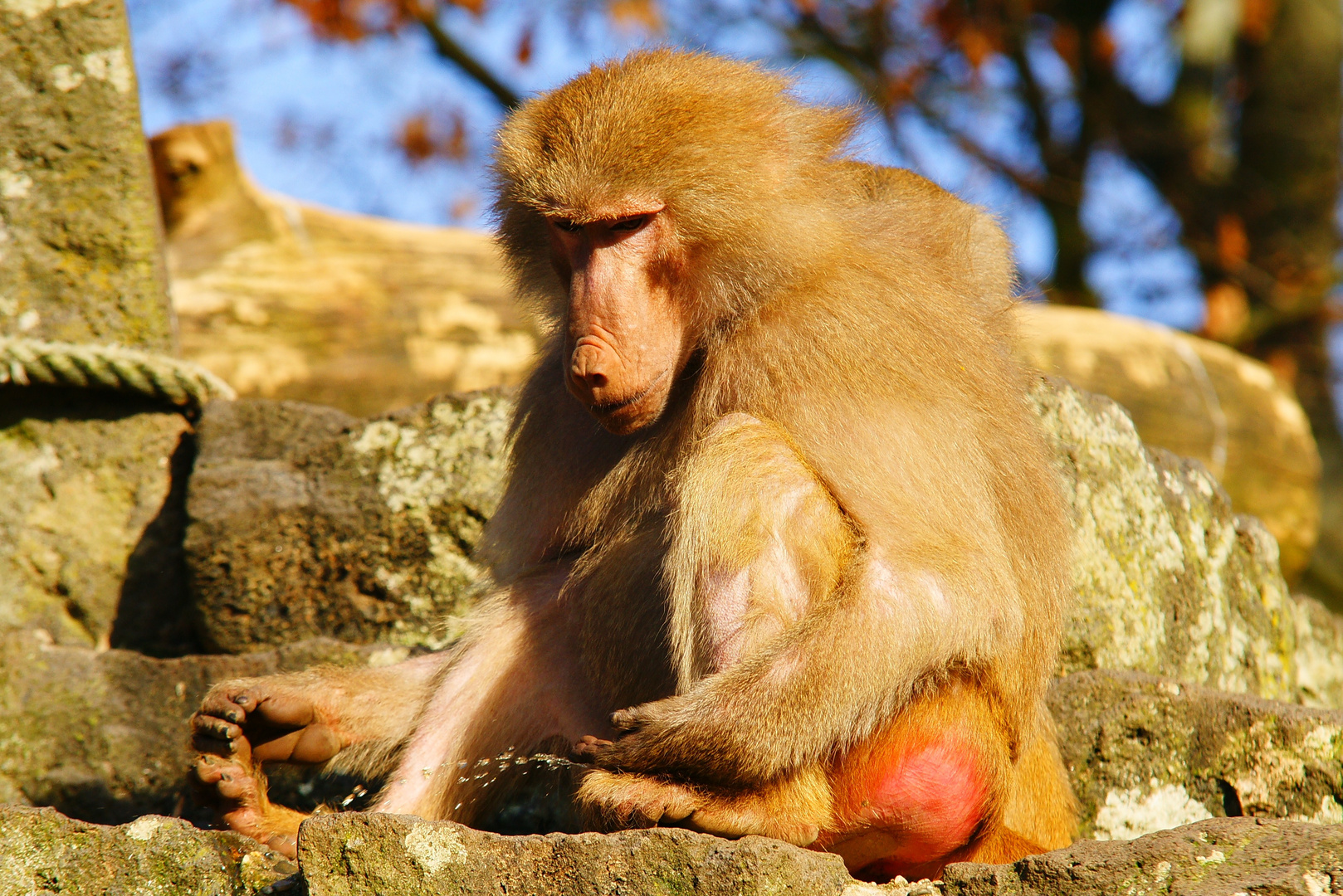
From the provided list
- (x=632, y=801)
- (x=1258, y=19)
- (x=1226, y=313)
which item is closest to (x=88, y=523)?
(x=632, y=801)

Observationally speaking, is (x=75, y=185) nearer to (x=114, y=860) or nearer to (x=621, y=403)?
(x=621, y=403)

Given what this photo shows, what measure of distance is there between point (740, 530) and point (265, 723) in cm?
118

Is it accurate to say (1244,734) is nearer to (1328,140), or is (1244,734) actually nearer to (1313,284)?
(1313,284)

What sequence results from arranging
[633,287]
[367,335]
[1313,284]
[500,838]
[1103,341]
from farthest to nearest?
1. [1313,284]
2. [1103,341]
3. [367,335]
4. [633,287]
5. [500,838]

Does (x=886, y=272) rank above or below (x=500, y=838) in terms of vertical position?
above

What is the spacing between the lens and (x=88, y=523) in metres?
3.65

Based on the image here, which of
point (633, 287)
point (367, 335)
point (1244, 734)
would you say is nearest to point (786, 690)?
point (633, 287)

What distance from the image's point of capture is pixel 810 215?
2.58m

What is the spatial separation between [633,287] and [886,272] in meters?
0.52

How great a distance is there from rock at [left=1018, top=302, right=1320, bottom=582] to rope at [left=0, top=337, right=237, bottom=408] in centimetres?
322

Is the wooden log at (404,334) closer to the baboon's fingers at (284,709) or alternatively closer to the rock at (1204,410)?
the rock at (1204,410)

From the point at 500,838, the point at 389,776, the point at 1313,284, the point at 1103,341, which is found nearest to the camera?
the point at 500,838

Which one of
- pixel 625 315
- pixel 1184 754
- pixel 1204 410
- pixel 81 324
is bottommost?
pixel 1184 754

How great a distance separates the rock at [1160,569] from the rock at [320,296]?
214cm
